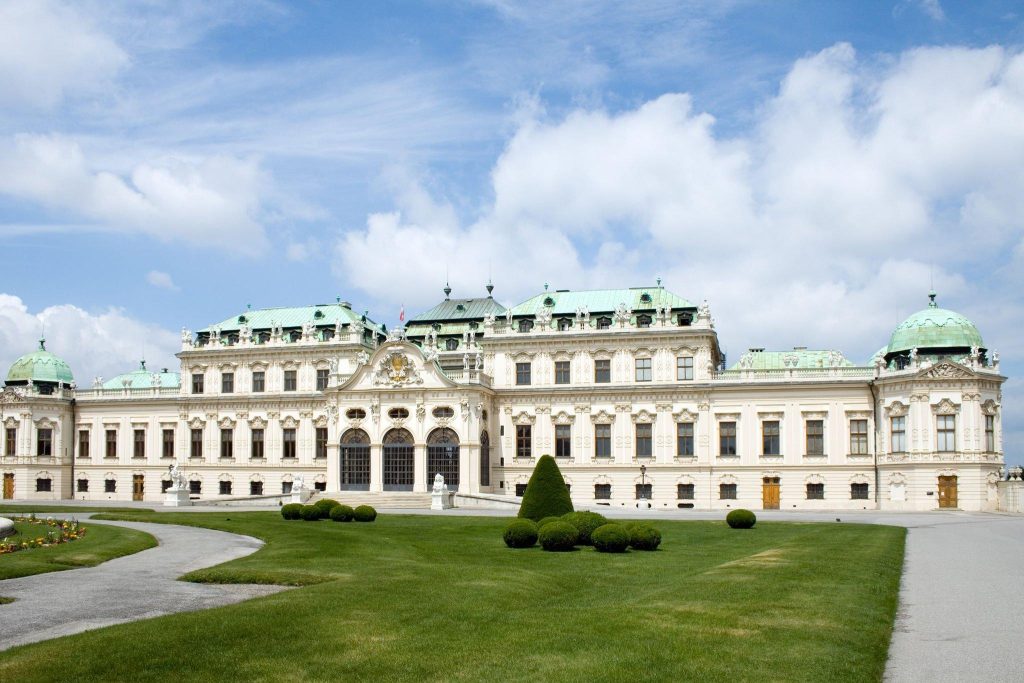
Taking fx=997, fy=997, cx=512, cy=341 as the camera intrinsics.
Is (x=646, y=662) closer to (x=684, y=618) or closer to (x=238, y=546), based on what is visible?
(x=684, y=618)

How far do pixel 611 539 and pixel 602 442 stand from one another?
40.8m

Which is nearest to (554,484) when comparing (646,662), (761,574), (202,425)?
(761,574)

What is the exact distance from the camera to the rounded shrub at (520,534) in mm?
34166

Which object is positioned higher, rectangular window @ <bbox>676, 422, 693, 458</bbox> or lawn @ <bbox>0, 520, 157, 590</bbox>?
rectangular window @ <bbox>676, 422, 693, 458</bbox>

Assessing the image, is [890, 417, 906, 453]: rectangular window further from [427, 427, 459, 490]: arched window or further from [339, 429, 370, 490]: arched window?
[339, 429, 370, 490]: arched window

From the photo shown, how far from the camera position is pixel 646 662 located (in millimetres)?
15016

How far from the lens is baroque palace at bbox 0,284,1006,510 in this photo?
216ft

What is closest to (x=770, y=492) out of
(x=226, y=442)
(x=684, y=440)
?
(x=684, y=440)

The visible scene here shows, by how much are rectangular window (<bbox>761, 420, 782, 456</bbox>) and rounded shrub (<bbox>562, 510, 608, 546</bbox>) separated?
1479 inches

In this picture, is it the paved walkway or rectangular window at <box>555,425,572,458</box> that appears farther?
rectangular window at <box>555,425,572,458</box>

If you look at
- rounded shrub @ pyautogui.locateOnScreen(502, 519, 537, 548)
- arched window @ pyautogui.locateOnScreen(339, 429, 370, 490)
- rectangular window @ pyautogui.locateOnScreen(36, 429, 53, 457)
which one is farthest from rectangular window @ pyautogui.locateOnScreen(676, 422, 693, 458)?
rectangular window @ pyautogui.locateOnScreen(36, 429, 53, 457)

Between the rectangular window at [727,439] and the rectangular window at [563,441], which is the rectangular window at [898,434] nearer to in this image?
the rectangular window at [727,439]

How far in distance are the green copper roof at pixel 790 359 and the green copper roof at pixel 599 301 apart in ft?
23.9

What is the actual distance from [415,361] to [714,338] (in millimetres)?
22020
